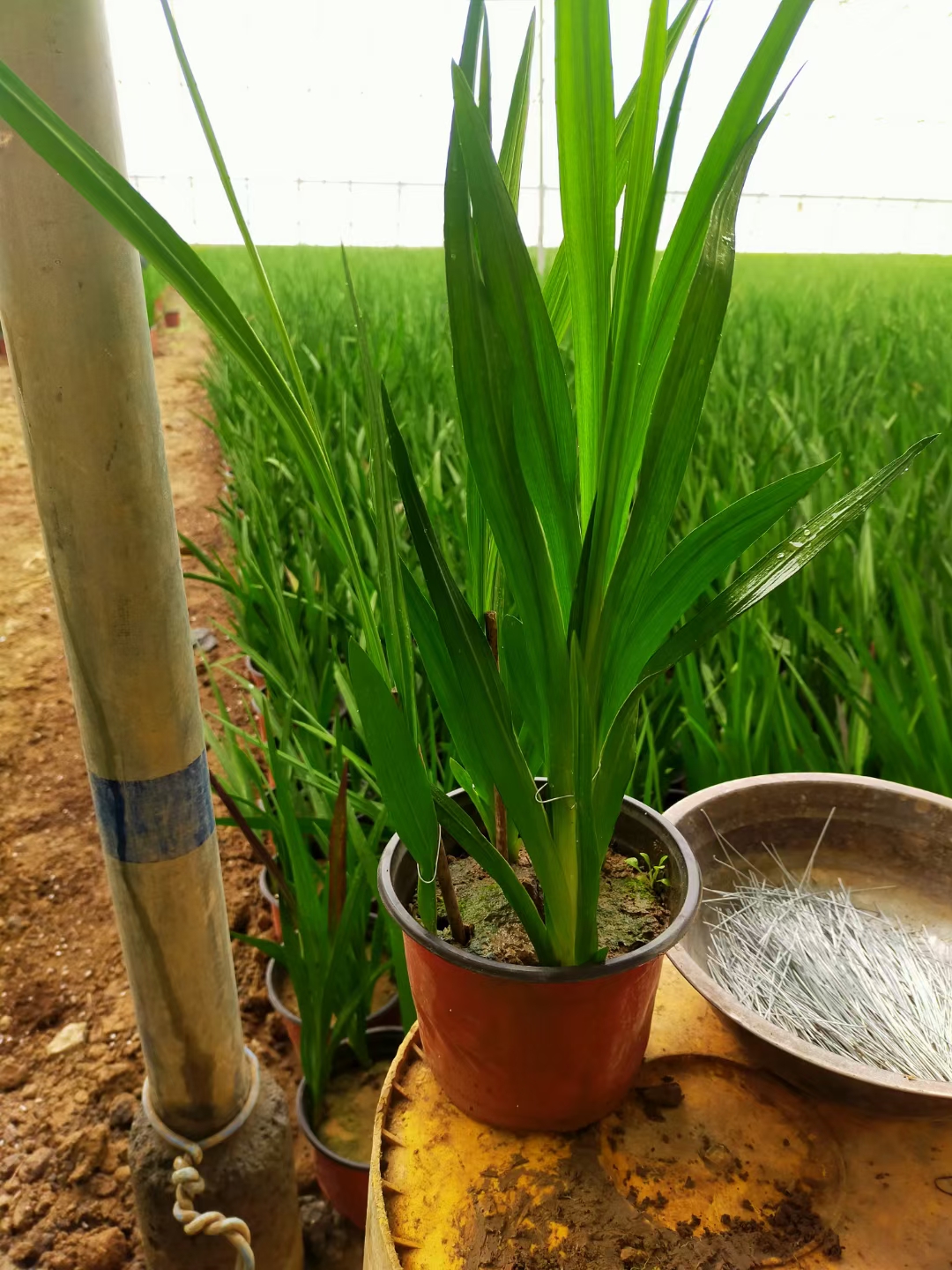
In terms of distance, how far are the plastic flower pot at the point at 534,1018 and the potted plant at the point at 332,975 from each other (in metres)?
0.21

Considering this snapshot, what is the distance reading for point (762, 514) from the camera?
348 millimetres

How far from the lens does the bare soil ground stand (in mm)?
802

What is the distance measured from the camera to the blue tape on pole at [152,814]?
0.50 m

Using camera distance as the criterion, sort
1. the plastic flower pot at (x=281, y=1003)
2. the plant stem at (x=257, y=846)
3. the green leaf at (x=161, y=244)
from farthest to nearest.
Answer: the plastic flower pot at (x=281, y=1003) → the plant stem at (x=257, y=846) → the green leaf at (x=161, y=244)

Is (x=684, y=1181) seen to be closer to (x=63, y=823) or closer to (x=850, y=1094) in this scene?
(x=850, y=1094)

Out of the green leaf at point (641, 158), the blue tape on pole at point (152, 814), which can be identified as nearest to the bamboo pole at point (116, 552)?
the blue tape on pole at point (152, 814)

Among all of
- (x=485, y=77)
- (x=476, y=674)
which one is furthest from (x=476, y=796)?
(x=485, y=77)

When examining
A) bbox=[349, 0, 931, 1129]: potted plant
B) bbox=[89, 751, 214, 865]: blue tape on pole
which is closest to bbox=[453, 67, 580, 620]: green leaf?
bbox=[349, 0, 931, 1129]: potted plant

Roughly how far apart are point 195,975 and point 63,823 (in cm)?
89

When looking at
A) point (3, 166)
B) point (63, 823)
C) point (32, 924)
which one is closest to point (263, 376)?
point (3, 166)

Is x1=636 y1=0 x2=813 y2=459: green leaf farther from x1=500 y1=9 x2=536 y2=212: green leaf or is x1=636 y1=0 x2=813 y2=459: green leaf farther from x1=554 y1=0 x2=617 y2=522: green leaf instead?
x1=500 y1=9 x2=536 y2=212: green leaf

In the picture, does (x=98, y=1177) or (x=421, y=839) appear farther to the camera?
(x=98, y=1177)

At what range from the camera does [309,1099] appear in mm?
812

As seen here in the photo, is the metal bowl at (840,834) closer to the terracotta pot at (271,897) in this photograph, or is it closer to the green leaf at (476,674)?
the green leaf at (476,674)
